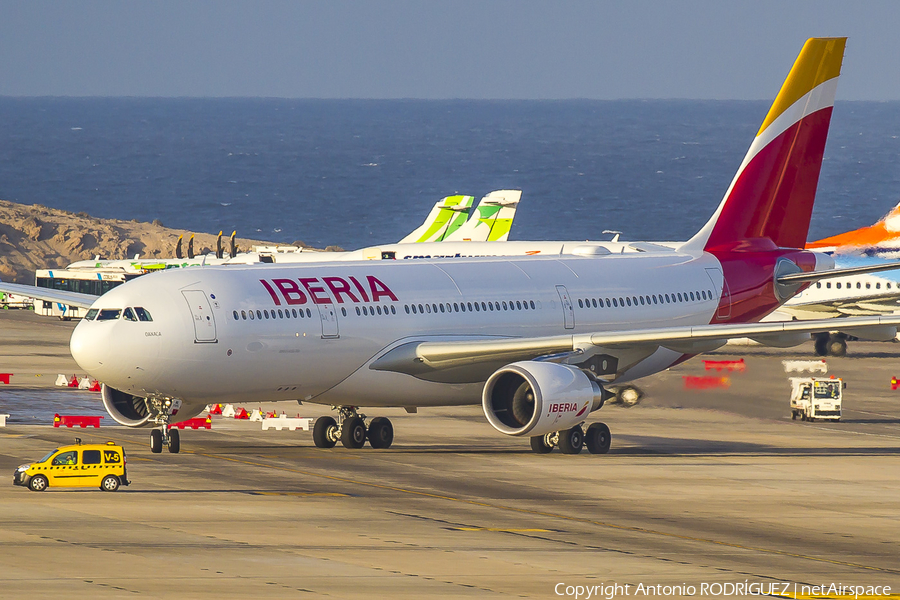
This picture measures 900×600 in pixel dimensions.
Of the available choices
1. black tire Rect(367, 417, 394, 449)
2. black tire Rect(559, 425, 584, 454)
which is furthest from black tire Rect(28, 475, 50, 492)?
black tire Rect(559, 425, 584, 454)

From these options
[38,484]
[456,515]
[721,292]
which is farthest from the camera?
[721,292]

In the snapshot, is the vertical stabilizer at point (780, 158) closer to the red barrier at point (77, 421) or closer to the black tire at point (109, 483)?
the red barrier at point (77, 421)

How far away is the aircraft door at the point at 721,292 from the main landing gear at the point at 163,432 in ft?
60.2

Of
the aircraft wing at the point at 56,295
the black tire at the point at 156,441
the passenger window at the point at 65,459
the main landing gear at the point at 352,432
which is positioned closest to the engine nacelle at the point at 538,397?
the main landing gear at the point at 352,432

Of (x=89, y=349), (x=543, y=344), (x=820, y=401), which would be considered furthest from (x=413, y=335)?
(x=820, y=401)

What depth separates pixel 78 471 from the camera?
34.4 metres

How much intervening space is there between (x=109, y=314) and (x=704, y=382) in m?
27.5

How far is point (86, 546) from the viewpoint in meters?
26.6

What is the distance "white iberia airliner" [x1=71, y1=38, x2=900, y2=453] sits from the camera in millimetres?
37781

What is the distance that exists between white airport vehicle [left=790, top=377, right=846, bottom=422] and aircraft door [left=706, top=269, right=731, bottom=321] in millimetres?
4751

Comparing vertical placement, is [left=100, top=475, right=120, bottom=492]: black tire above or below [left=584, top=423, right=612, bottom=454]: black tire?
below

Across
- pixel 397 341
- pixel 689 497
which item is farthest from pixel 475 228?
pixel 689 497

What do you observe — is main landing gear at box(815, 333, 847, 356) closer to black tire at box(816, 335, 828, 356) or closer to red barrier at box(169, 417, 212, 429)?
black tire at box(816, 335, 828, 356)

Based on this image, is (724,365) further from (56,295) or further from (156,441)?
(156,441)
